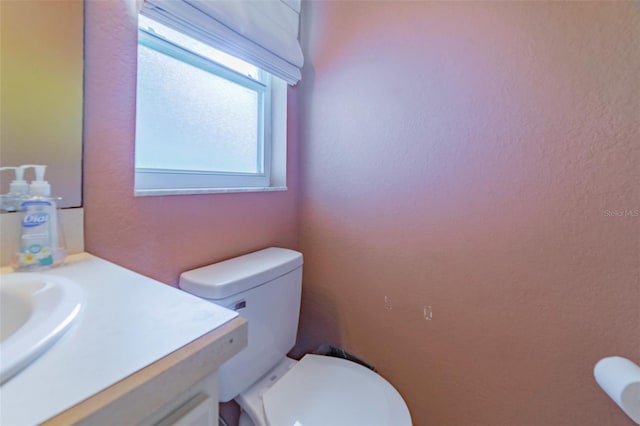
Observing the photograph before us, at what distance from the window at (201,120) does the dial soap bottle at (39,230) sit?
0.61 feet

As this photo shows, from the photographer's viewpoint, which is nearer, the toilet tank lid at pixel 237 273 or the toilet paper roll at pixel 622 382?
the toilet paper roll at pixel 622 382

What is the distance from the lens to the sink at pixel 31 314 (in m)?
0.29

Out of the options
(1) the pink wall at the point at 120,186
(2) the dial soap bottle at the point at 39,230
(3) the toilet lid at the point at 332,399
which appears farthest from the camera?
(3) the toilet lid at the point at 332,399

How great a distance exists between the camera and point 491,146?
2.93 feet

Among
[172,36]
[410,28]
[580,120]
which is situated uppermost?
[410,28]

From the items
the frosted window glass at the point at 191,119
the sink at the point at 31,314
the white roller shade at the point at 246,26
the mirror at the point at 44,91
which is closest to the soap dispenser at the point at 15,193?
the mirror at the point at 44,91

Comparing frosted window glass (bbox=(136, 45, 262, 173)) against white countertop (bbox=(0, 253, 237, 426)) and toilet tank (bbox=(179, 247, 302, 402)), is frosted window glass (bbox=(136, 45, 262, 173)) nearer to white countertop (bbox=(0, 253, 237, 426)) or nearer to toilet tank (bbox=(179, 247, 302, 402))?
toilet tank (bbox=(179, 247, 302, 402))

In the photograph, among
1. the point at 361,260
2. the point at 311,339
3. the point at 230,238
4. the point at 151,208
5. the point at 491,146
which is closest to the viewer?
the point at 151,208

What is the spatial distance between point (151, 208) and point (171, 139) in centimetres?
28

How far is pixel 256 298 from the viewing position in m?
0.86

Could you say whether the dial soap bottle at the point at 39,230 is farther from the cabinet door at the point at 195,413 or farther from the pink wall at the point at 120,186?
the cabinet door at the point at 195,413

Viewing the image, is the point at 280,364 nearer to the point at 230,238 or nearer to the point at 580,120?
the point at 230,238

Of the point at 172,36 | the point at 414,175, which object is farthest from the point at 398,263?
the point at 172,36

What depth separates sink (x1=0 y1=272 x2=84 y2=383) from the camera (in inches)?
11.4
